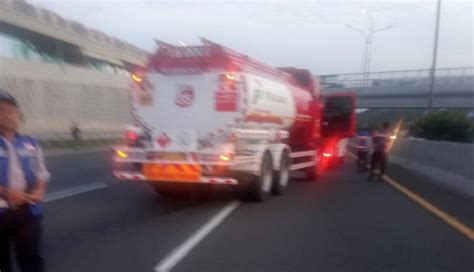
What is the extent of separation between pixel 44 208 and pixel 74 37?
3815cm

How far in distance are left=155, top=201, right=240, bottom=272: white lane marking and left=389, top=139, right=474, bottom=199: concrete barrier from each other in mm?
6880

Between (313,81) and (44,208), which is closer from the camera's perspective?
(44,208)

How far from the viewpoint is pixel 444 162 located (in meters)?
21.6

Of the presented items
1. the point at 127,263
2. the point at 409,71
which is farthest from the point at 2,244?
the point at 409,71

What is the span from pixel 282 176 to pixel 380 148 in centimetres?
519

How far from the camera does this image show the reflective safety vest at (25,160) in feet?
18.9

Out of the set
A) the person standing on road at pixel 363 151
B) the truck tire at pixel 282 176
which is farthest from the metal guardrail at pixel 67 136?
the truck tire at pixel 282 176

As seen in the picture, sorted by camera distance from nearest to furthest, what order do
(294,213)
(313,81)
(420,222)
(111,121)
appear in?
(420,222) < (294,213) < (313,81) < (111,121)

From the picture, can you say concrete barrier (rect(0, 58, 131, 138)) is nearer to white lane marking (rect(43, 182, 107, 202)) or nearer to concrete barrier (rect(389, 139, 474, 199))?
concrete barrier (rect(389, 139, 474, 199))

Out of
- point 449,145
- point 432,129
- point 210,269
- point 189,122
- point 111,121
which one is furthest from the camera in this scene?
point 111,121

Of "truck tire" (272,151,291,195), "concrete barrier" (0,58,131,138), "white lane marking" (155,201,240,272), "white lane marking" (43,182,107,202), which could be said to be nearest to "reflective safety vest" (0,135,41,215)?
"white lane marking" (155,201,240,272)

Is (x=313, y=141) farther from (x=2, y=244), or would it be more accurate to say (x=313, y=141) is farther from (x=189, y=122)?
(x=2, y=244)

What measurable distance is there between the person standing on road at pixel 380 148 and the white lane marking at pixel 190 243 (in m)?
8.60

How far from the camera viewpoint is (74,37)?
50.3 metres
